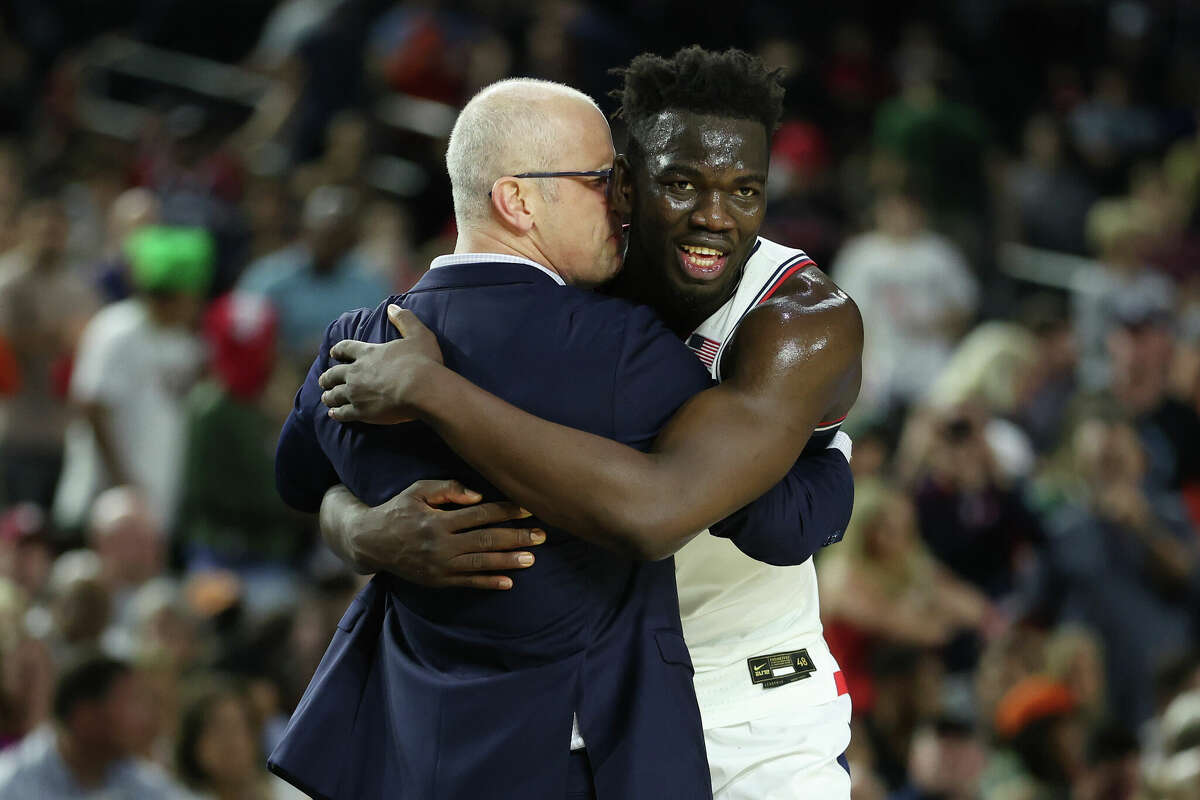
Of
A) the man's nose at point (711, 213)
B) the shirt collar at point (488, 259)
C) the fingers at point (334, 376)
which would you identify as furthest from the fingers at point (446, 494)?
the man's nose at point (711, 213)

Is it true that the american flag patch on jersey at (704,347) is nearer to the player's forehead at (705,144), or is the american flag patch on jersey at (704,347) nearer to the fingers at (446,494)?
the player's forehead at (705,144)

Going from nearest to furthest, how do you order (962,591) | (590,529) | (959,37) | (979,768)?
(590,529) → (979,768) → (962,591) → (959,37)

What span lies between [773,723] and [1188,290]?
7.46 m

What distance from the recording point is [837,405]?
3.06 metres

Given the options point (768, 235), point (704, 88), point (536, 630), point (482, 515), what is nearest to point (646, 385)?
point (482, 515)

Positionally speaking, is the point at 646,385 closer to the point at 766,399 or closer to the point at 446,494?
the point at 766,399

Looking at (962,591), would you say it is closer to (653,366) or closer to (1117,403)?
(1117,403)

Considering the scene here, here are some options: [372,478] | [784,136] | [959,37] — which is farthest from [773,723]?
[959,37]

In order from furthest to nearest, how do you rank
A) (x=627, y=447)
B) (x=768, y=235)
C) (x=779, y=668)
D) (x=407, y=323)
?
1. (x=768, y=235)
2. (x=779, y=668)
3. (x=407, y=323)
4. (x=627, y=447)

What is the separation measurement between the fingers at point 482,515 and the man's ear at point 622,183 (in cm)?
59

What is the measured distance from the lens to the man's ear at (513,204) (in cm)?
301

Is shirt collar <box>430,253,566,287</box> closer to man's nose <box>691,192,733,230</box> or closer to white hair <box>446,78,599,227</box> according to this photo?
white hair <box>446,78,599,227</box>

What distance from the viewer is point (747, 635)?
331 cm

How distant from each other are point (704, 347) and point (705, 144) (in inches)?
14.9
